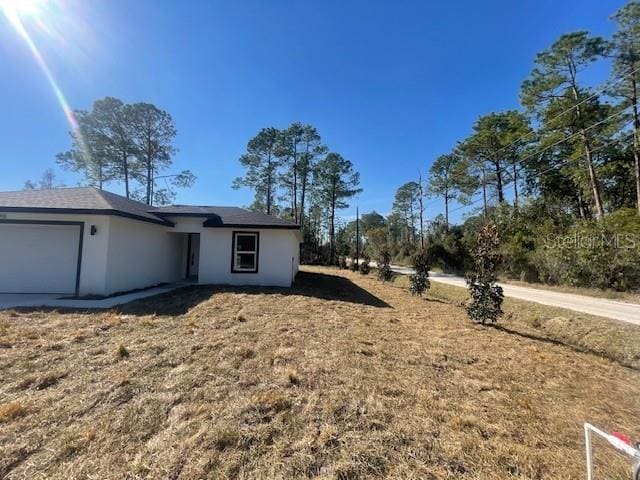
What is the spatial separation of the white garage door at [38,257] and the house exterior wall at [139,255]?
3.57 feet

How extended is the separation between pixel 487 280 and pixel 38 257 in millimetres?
12028

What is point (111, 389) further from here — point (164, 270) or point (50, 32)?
point (50, 32)

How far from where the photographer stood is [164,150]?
23.0 metres

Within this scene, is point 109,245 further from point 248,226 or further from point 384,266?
point 384,266

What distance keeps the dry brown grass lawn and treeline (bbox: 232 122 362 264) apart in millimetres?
23989

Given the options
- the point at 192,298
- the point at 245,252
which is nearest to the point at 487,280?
the point at 192,298

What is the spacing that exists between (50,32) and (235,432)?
1101 centimetres

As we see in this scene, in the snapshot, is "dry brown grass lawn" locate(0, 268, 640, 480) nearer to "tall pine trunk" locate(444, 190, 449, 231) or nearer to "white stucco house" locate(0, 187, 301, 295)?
"white stucco house" locate(0, 187, 301, 295)

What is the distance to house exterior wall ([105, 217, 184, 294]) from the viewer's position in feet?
26.3

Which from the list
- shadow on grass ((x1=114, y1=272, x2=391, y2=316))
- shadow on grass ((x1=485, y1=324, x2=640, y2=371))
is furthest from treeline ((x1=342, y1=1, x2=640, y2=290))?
shadow on grass ((x1=114, y1=272, x2=391, y2=316))

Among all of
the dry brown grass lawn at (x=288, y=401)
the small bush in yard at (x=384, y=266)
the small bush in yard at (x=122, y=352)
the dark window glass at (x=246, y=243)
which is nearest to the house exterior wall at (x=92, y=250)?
the dry brown grass lawn at (x=288, y=401)

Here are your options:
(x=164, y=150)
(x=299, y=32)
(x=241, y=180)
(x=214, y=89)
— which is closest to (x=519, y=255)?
(x=299, y=32)

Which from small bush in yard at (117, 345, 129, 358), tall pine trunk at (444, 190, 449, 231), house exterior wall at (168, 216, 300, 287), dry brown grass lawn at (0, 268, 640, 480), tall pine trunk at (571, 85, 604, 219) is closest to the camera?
dry brown grass lawn at (0, 268, 640, 480)

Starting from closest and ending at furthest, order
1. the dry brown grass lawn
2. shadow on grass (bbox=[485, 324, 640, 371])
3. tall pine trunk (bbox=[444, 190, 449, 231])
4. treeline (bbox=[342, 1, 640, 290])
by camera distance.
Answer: the dry brown grass lawn → shadow on grass (bbox=[485, 324, 640, 371]) → treeline (bbox=[342, 1, 640, 290]) → tall pine trunk (bbox=[444, 190, 449, 231])
